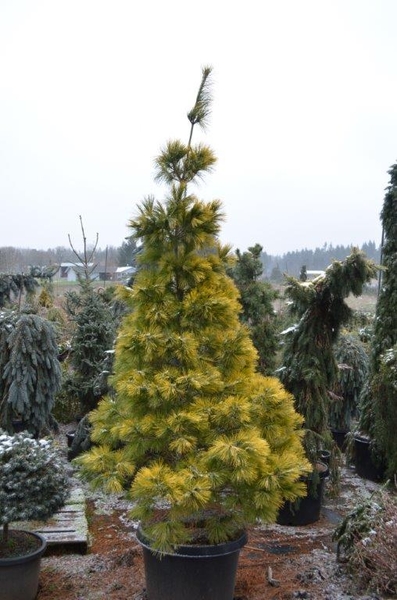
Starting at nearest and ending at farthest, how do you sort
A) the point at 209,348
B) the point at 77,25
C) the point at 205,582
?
the point at 205,582 → the point at 209,348 → the point at 77,25

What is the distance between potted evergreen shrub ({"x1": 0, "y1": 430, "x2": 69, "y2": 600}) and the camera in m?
3.77

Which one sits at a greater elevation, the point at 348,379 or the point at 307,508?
the point at 348,379

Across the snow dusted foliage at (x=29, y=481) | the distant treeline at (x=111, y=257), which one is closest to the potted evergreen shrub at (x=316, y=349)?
the snow dusted foliage at (x=29, y=481)

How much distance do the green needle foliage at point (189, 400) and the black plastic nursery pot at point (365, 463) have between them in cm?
348

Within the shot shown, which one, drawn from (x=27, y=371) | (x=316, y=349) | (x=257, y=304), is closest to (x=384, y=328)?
(x=316, y=349)

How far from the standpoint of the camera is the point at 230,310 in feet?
11.9

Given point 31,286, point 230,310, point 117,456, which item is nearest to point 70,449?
point 31,286

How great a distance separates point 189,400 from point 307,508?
255cm

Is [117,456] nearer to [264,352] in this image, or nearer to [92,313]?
[264,352]

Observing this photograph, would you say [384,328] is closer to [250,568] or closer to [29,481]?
[250,568]

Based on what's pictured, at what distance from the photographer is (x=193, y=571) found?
11.1 feet

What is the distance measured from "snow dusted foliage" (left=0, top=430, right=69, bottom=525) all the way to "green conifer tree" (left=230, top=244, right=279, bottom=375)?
2.90 meters

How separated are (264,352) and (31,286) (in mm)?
2976

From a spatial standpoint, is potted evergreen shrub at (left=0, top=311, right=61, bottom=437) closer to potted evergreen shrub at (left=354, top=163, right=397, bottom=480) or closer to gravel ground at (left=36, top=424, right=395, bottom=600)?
gravel ground at (left=36, top=424, right=395, bottom=600)
